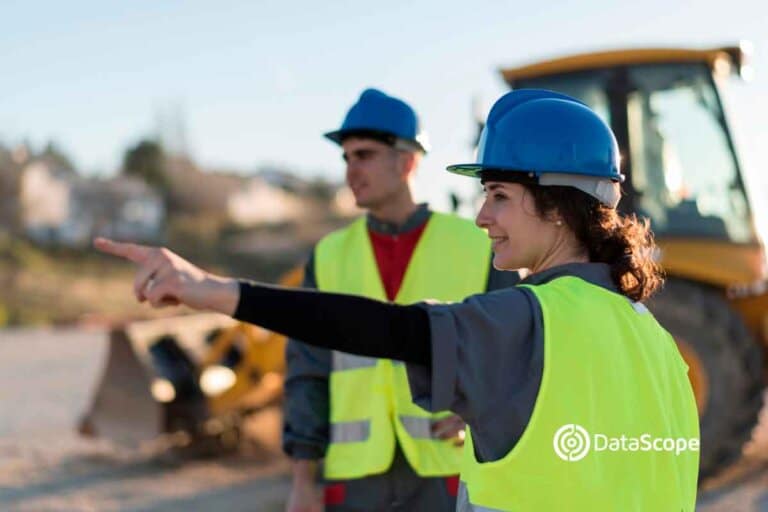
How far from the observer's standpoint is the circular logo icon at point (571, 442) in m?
1.79

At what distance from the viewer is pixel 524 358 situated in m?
1.81

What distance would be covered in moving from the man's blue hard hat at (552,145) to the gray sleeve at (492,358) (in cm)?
27

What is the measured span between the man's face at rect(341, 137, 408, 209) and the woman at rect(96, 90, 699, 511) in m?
1.37

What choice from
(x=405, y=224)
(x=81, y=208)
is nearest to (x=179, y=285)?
(x=405, y=224)

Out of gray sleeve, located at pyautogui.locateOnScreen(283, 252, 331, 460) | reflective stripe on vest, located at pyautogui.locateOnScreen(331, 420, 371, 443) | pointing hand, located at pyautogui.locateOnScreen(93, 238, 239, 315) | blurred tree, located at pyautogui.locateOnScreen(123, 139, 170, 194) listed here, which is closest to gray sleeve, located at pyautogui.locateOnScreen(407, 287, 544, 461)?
pointing hand, located at pyautogui.locateOnScreen(93, 238, 239, 315)

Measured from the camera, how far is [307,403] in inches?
127

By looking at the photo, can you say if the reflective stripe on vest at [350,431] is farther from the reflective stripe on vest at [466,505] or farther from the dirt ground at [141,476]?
the dirt ground at [141,476]

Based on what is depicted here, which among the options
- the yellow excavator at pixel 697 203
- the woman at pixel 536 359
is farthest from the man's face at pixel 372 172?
the yellow excavator at pixel 697 203

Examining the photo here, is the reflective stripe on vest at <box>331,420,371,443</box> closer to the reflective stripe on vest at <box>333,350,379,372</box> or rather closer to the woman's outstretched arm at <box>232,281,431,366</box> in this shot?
the reflective stripe on vest at <box>333,350,379,372</box>

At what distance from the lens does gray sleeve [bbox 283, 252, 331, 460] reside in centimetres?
322

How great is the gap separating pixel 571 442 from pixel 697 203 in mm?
5443

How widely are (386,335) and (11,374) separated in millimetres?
12905

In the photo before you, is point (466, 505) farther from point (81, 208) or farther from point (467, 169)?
point (81, 208)

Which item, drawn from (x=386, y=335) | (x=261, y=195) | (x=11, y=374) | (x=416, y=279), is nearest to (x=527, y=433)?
(x=386, y=335)
